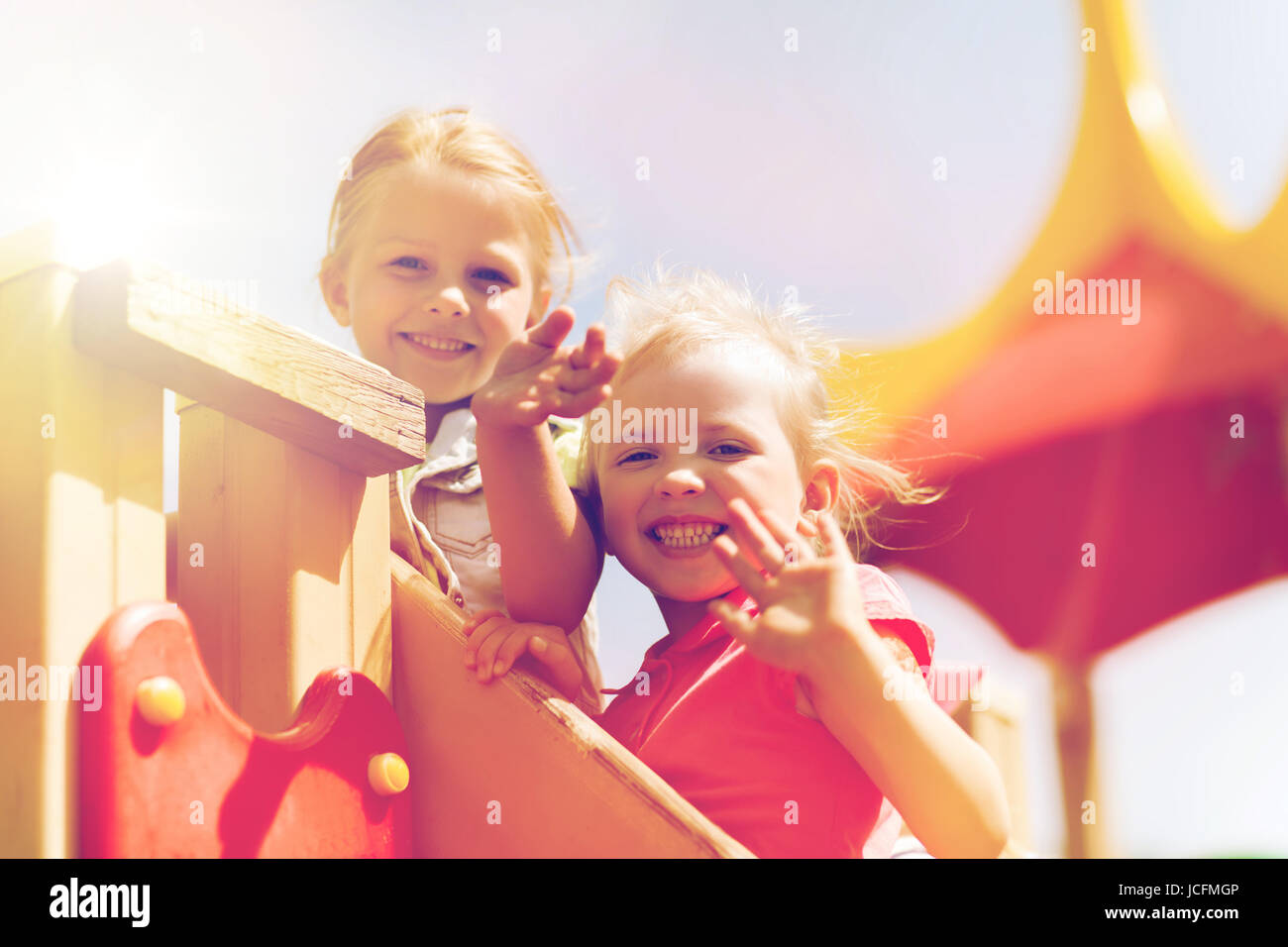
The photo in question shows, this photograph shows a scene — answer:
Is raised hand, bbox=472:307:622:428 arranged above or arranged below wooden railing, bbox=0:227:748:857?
above

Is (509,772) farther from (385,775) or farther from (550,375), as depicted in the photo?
(550,375)

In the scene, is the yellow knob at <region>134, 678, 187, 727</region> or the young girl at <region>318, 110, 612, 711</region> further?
the young girl at <region>318, 110, 612, 711</region>

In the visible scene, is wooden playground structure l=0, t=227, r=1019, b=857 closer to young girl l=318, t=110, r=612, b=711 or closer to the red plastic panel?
the red plastic panel

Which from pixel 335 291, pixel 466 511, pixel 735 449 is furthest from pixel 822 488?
pixel 335 291

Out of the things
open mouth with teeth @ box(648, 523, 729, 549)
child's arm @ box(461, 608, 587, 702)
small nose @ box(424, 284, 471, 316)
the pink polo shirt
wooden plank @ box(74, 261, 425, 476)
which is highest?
small nose @ box(424, 284, 471, 316)

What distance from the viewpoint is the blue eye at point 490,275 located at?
201 cm

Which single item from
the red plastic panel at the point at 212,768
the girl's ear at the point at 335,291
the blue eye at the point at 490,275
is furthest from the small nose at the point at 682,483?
the girl's ear at the point at 335,291

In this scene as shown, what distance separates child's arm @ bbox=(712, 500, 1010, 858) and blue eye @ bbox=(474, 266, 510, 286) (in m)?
1.10

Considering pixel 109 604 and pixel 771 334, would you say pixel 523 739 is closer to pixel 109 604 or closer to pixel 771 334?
pixel 109 604

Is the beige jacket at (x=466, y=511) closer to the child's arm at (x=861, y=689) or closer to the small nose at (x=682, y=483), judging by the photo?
the small nose at (x=682, y=483)

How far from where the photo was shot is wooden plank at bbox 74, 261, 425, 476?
88 centimetres

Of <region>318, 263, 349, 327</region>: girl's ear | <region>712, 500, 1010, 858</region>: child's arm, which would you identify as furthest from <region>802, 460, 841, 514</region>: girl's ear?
<region>318, 263, 349, 327</region>: girl's ear

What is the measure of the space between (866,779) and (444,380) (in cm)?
112

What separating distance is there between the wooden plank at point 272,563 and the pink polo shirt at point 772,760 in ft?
1.23
